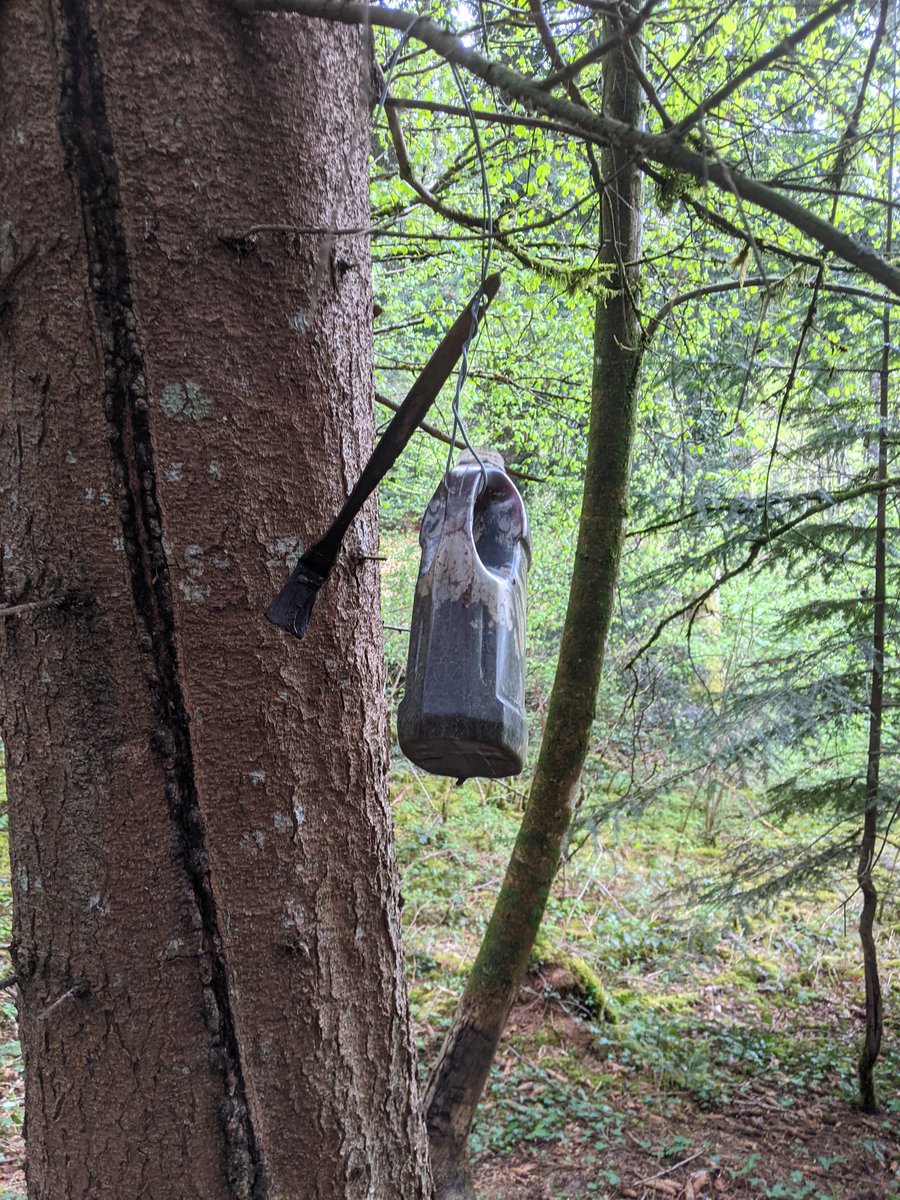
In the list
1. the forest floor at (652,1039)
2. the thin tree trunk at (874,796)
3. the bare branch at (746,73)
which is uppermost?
the bare branch at (746,73)

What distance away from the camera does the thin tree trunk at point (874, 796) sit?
403cm

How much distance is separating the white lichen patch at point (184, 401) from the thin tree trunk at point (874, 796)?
12.2 ft

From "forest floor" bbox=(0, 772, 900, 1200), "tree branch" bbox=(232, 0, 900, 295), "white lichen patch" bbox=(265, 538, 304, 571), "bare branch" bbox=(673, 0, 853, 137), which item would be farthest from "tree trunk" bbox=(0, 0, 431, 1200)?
"forest floor" bbox=(0, 772, 900, 1200)

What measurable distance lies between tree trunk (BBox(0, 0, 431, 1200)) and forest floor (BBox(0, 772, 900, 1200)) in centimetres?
249

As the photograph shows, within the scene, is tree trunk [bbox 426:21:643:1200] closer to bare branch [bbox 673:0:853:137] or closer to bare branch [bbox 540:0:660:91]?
bare branch [bbox 540:0:660:91]

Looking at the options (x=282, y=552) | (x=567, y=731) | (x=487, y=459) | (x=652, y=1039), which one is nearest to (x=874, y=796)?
(x=567, y=731)

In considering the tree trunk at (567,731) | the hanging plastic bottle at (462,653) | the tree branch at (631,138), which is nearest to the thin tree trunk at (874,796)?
the tree trunk at (567,731)

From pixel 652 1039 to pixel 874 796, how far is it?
2031mm

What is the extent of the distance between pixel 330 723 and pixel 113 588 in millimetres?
405

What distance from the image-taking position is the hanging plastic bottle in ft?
4.28

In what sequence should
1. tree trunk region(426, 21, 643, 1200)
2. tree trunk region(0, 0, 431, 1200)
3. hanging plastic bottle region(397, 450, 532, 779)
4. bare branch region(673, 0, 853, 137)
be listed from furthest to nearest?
tree trunk region(426, 21, 643, 1200) < hanging plastic bottle region(397, 450, 532, 779) < tree trunk region(0, 0, 431, 1200) < bare branch region(673, 0, 853, 137)

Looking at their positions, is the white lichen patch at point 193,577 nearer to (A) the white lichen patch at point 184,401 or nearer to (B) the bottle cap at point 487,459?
(A) the white lichen patch at point 184,401

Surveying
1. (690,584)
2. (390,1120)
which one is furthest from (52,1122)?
(690,584)

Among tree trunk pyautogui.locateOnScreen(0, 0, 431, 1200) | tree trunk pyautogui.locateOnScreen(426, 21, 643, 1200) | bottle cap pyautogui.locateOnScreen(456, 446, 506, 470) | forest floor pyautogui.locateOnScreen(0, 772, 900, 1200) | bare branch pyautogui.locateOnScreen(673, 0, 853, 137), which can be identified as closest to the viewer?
bare branch pyautogui.locateOnScreen(673, 0, 853, 137)
